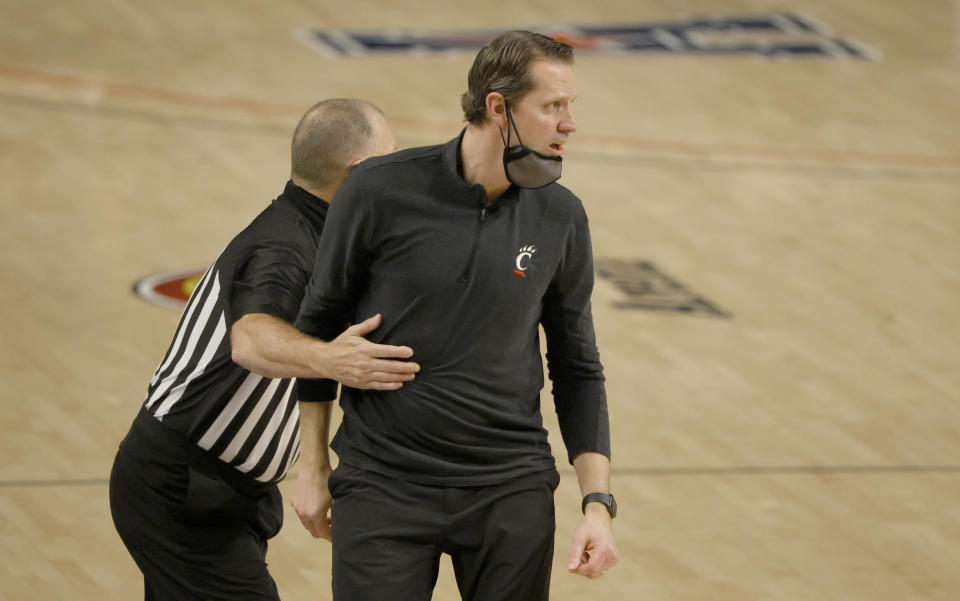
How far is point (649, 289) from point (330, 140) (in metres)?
4.75

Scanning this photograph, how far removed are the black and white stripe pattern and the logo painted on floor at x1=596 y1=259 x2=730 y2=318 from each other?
436 centimetres

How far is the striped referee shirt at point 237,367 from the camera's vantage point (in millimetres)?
2879

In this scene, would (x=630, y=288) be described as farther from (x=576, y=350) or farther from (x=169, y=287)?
(x=576, y=350)

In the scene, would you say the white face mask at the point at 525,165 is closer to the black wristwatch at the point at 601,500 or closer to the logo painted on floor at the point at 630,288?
the black wristwatch at the point at 601,500

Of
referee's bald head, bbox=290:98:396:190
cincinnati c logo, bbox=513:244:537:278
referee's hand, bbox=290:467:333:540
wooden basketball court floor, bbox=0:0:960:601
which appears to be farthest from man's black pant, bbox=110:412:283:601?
wooden basketball court floor, bbox=0:0:960:601

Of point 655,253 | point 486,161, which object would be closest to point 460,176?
point 486,161

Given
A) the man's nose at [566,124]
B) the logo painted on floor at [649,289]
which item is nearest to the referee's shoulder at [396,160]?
the man's nose at [566,124]

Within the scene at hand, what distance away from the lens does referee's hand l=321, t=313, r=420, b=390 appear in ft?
8.07

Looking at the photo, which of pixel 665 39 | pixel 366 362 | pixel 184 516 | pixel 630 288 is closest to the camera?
pixel 366 362

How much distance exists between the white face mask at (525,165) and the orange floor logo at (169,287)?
14.9 ft

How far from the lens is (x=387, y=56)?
11.3m

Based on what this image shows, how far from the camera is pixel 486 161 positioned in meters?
2.54

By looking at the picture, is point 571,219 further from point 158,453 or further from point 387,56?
point 387,56

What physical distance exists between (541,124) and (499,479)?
0.66m
